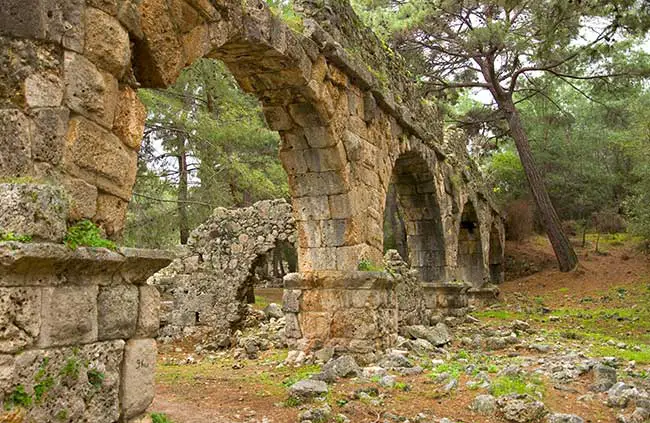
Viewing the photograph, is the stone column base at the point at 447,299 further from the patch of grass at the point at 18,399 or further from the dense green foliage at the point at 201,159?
the patch of grass at the point at 18,399

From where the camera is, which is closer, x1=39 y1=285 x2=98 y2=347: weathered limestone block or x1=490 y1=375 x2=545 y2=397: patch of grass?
x1=39 y1=285 x2=98 y2=347: weathered limestone block

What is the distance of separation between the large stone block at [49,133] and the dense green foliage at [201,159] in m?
10.3

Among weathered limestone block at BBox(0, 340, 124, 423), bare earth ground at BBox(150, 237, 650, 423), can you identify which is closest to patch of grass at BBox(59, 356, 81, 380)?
weathered limestone block at BBox(0, 340, 124, 423)

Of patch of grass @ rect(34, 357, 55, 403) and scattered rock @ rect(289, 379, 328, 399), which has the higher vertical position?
patch of grass @ rect(34, 357, 55, 403)

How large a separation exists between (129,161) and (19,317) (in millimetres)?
1442

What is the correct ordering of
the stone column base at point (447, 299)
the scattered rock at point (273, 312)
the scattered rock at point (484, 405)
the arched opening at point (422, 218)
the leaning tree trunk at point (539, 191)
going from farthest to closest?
1. the leaning tree trunk at point (539, 191)
2. the stone column base at point (447, 299)
3. the arched opening at point (422, 218)
4. the scattered rock at point (273, 312)
5. the scattered rock at point (484, 405)

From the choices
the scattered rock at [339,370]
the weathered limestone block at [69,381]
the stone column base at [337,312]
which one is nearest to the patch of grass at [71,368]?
the weathered limestone block at [69,381]

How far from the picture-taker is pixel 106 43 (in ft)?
12.5

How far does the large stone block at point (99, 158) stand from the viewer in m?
3.59

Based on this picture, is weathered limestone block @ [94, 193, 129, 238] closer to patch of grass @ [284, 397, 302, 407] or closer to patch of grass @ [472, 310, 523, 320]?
patch of grass @ [284, 397, 302, 407]

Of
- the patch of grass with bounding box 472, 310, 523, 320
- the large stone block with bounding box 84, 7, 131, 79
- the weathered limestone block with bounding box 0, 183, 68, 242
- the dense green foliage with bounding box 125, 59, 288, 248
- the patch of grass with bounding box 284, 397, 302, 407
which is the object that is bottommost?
the patch of grass with bounding box 472, 310, 523, 320

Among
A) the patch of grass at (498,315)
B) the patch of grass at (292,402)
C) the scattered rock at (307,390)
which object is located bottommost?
the patch of grass at (498,315)

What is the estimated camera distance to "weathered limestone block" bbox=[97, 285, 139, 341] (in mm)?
3500

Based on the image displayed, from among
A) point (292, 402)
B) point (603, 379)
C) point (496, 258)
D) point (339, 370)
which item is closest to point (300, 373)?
point (339, 370)
